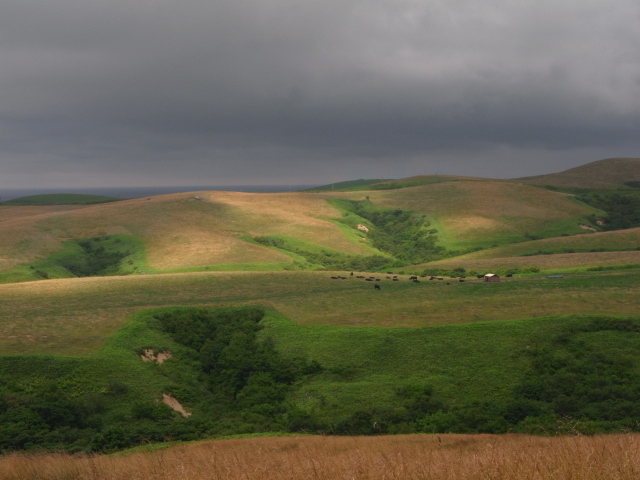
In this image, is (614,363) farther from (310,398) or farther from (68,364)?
(68,364)

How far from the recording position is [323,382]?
47625 millimetres

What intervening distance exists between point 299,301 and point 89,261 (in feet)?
243

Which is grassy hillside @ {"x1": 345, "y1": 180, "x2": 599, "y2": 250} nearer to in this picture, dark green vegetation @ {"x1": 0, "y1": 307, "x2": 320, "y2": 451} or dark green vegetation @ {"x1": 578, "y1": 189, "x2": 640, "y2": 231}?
dark green vegetation @ {"x1": 578, "y1": 189, "x2": 640, "y2": 231}

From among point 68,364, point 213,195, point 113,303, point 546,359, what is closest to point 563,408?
point 546,359

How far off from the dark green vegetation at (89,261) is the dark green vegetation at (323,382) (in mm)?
59612

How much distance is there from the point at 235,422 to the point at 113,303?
1509 inches

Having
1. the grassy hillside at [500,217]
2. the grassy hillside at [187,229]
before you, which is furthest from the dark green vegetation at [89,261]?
the grassy hillside at [500,217]

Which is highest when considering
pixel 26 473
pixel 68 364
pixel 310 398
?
A: pixel 26 473

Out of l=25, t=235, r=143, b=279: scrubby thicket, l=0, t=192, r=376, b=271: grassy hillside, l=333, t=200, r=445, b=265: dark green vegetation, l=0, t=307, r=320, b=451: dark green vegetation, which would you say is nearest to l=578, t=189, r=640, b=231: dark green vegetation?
l=333, t=200, r=445, b=265: dark green vegetation

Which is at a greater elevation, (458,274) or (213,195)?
(213,195)

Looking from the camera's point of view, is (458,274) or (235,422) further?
(458,274)

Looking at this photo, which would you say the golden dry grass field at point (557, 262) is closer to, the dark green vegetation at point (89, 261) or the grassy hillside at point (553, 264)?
the grassy hillside at point (553, 264)

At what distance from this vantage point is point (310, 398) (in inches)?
1751

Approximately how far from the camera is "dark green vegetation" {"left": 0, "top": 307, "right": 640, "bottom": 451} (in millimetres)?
35469
